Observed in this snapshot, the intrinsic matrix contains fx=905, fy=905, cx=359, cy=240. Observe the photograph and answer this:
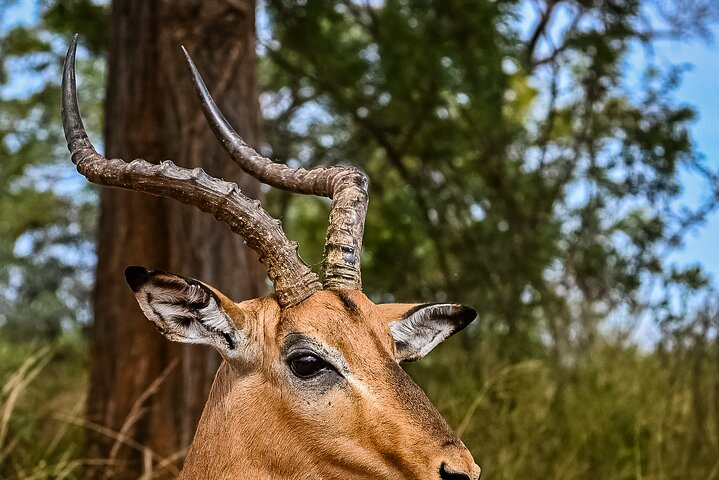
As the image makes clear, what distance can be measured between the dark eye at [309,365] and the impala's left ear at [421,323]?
531 mm

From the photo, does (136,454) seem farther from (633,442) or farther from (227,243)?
(633,442)

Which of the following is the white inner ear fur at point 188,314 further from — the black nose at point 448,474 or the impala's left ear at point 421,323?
the black nose at point 448,474

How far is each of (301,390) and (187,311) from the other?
508 mm

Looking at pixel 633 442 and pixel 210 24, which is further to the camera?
pixel 633 442

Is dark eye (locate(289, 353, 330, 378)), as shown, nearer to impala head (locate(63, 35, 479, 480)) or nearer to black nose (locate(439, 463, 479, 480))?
impala head (locate(63, 35, 479, 480))

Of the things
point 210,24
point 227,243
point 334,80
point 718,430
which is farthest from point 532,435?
point 334,80

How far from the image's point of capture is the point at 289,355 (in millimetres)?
3285

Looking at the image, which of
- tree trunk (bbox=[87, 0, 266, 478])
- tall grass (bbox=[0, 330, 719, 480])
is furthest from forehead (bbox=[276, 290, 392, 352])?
tree trunk (bbox=[87, 0, 266, 478])

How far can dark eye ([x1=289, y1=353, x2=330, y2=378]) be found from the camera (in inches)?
A: 128

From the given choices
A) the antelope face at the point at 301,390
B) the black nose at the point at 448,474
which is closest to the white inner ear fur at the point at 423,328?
the antelope face at the point at 301,390

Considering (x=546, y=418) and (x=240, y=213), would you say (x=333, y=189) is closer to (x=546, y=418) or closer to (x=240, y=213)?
(x=240, y=213)

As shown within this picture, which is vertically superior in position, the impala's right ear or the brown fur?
the impala's right ear

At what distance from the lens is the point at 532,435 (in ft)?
22.9

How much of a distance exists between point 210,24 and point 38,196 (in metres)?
9.31
